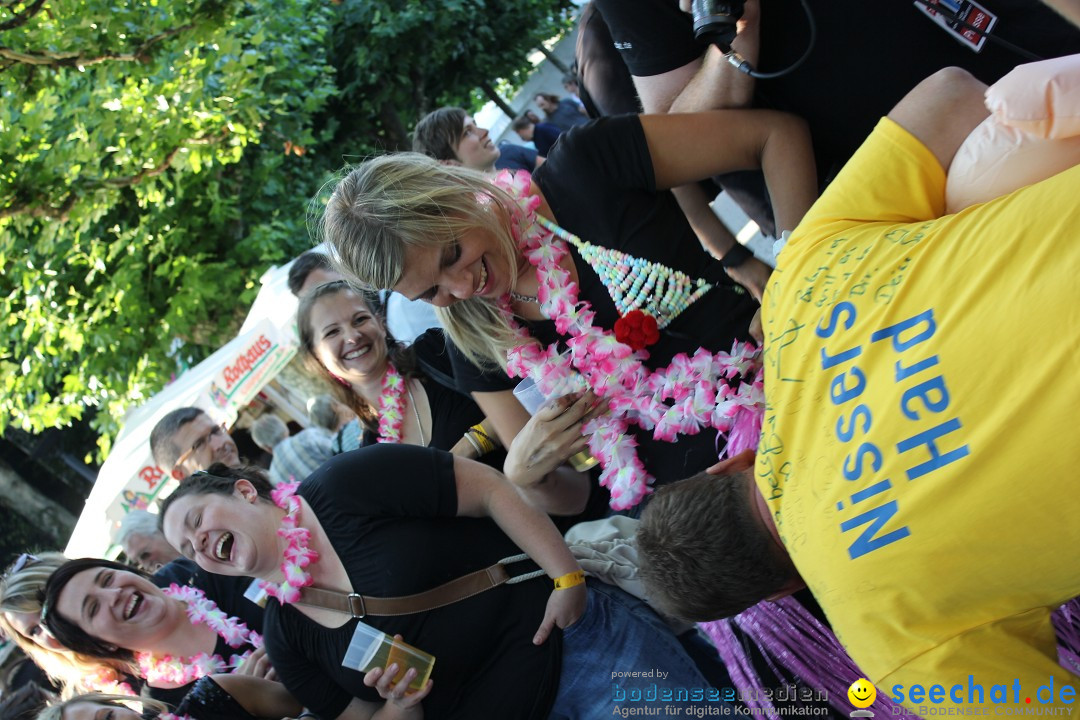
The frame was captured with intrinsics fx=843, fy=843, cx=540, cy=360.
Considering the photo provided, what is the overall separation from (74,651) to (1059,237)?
3141 millimetres

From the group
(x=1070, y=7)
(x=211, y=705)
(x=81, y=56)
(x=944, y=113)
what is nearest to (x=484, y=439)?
(x=211, y=705)

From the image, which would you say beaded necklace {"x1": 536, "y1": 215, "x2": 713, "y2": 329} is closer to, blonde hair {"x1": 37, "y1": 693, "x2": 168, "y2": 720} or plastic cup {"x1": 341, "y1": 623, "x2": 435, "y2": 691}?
plastic cup {"x1": 341, "y1": 623, "x2": 435, "y2": 691}

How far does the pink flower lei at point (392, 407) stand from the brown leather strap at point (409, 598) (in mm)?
865

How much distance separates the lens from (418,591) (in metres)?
2.24

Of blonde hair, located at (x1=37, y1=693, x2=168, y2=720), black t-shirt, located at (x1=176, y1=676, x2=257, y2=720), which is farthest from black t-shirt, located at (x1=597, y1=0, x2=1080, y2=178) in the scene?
blonde hair, located at (x1=37, y1=693, x2=168, y2=720)

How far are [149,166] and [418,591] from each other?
5.24 m

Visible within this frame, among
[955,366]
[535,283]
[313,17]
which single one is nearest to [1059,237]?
[955,366]

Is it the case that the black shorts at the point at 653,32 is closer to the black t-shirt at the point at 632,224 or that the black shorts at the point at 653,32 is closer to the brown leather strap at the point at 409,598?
the black t-shirt at the point at 632,224

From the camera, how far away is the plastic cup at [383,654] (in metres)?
2.16

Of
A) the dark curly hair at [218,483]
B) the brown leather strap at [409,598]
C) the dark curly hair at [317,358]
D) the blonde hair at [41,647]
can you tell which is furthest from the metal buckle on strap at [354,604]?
the blonde hair at [41,647]

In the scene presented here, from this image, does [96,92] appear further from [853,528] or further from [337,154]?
[853,528]

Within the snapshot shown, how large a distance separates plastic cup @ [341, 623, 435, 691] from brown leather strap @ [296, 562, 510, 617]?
0.24ft

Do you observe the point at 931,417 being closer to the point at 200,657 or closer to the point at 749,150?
the point at 749,150

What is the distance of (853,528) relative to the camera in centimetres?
125
